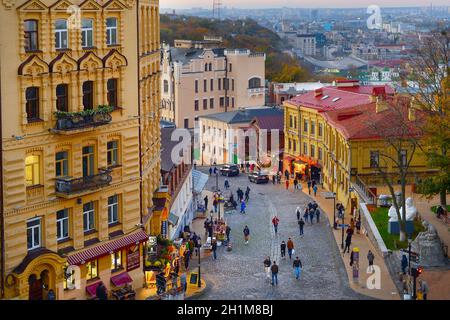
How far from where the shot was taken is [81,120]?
3020 centimetres

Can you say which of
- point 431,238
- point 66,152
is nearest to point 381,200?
point 431,238

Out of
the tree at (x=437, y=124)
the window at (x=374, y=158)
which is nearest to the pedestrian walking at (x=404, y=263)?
the tree at (x=437, y=124)

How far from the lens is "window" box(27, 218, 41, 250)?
2906 centimetres

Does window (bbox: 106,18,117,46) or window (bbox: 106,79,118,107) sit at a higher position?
window (bbox: 106,18,117,46)

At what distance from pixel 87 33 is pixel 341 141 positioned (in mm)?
26755

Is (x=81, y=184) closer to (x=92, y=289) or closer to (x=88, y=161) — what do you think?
(x=88, y=161)

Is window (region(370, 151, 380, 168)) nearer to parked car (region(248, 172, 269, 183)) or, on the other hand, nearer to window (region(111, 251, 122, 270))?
parked car (region(248, 172, 269, 183))

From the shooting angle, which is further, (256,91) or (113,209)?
(256,91)

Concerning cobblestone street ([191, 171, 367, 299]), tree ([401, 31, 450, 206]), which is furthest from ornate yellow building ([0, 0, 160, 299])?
tree ([401, 31, 450, 206])

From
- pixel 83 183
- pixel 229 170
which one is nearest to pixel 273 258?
pixel 83 183

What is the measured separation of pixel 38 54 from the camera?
28781 mm

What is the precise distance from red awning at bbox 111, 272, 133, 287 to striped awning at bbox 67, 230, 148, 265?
106cm

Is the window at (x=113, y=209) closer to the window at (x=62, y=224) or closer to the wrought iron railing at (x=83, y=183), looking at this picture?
the wrought iron railing at (x=83, y=183)

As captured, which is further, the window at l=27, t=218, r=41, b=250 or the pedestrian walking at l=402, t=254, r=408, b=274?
the pedestrian walking at l=402, t=254, r=408, b=274
